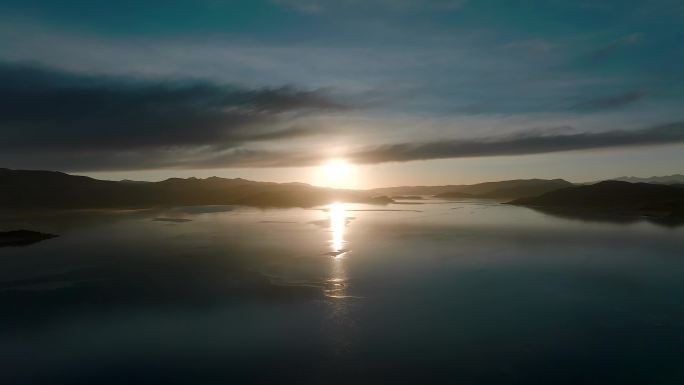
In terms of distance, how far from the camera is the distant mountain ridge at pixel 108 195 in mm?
150500

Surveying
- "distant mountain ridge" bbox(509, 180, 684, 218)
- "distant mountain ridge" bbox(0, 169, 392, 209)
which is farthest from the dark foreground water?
"distant mountain ridge" bbox(0, 169, 392, 209)

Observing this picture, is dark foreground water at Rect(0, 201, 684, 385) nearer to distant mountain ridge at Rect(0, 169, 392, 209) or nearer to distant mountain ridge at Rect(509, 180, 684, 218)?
distant mountain ridge at Rect(509, 180, 684, 218)

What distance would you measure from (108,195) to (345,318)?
184529mm

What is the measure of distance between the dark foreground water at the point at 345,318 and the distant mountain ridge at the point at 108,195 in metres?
119

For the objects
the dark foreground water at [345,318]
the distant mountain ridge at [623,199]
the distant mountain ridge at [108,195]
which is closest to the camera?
the dark foreground water at [345,318]

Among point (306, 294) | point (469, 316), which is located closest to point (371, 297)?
point (306, 294)

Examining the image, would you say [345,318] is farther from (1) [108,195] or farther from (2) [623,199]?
(1) [108,195]

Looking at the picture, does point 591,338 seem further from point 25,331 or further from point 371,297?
point 25,331

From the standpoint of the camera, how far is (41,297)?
21.5 metres

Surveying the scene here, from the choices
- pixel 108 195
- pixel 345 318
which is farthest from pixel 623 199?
pixel 108 195

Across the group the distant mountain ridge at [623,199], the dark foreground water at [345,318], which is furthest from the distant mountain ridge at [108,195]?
the dark foreground water at [345,318]

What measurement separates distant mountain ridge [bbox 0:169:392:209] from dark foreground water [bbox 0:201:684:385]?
119 meters

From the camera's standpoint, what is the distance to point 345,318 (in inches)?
686

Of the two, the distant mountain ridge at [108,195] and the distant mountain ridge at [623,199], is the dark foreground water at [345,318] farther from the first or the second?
the distant mountain ridge at [108,195]
